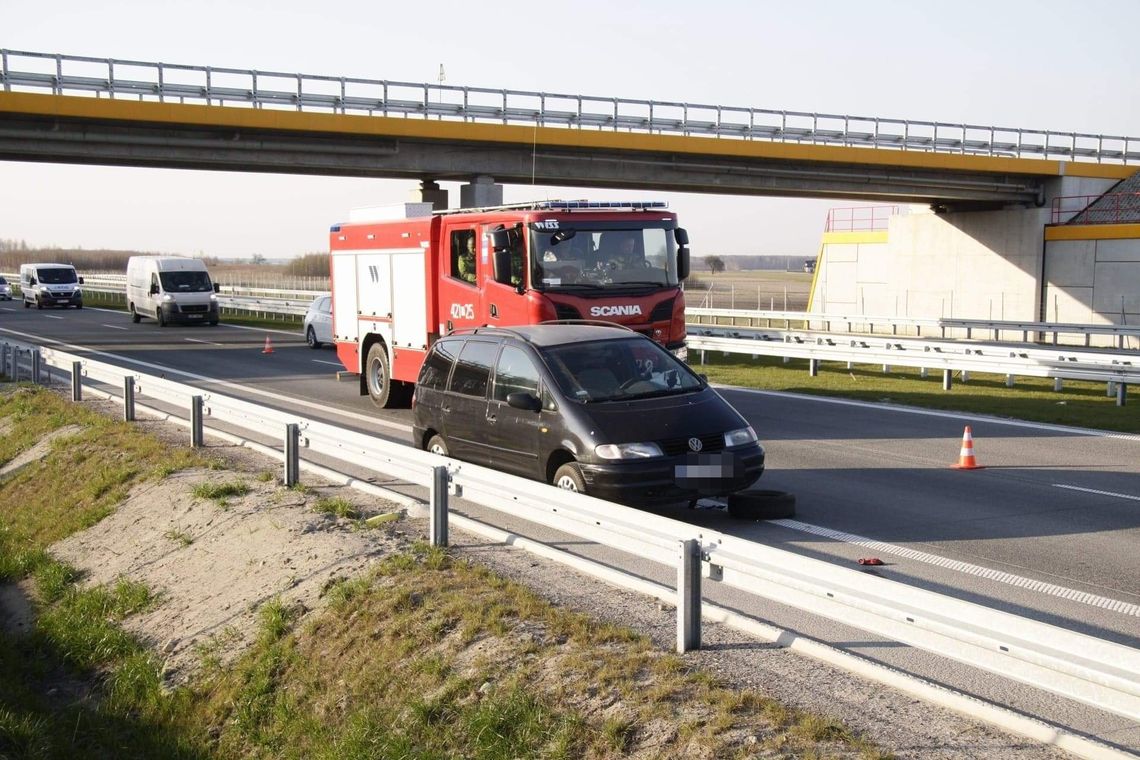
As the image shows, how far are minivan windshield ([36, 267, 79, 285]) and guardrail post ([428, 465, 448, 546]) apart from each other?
5444 centimetres

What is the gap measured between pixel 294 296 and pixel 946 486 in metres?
52.8

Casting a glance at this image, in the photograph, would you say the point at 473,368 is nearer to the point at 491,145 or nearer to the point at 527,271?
the point at 527,271

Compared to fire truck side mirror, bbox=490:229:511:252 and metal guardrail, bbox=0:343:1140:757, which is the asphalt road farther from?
fire truck side mirror, bbox=490:229:511:252

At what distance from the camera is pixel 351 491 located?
10.9m

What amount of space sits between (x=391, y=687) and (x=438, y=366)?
5685 mm

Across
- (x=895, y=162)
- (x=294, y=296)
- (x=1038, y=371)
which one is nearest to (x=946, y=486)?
(x=1038, y=371)

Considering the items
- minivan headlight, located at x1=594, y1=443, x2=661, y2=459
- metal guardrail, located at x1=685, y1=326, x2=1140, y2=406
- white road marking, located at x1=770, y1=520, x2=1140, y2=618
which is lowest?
white road marking, located at x1=770, y1=520, x2=1140, y2=618

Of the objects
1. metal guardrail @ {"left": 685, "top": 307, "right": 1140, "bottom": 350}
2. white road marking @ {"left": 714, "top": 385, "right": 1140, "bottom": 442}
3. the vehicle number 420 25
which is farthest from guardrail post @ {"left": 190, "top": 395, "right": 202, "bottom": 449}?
metal guardrail @ {"left": 685, "top": 307, "right": 1140, "bottom": 350}

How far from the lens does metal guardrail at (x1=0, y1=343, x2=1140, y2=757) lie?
4.59 m

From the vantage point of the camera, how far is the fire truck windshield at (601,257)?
51.2 feet

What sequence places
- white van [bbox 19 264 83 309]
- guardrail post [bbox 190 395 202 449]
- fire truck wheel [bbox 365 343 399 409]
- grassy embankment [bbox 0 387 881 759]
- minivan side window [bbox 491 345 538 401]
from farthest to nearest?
1. white van [bbox 19 264 83 309]
2. fire truck wheel [bbox 365 343 399 409]
3. guardrail post [bbox 190 395 202 449]
4. minivan side window [bbox 491 345 538 401]
5. grassy embankment [bbox 0 387 881 759]

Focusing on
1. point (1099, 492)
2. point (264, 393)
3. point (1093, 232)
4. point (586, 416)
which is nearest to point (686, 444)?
point (586, 416)

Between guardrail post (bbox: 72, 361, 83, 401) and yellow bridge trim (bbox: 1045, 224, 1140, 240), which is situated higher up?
yellow bridge trim (bbox: 1045, 224, 1140, 240)

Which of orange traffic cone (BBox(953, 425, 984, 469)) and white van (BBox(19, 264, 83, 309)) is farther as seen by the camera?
white van (BBox(19, 264, 83, 309))
